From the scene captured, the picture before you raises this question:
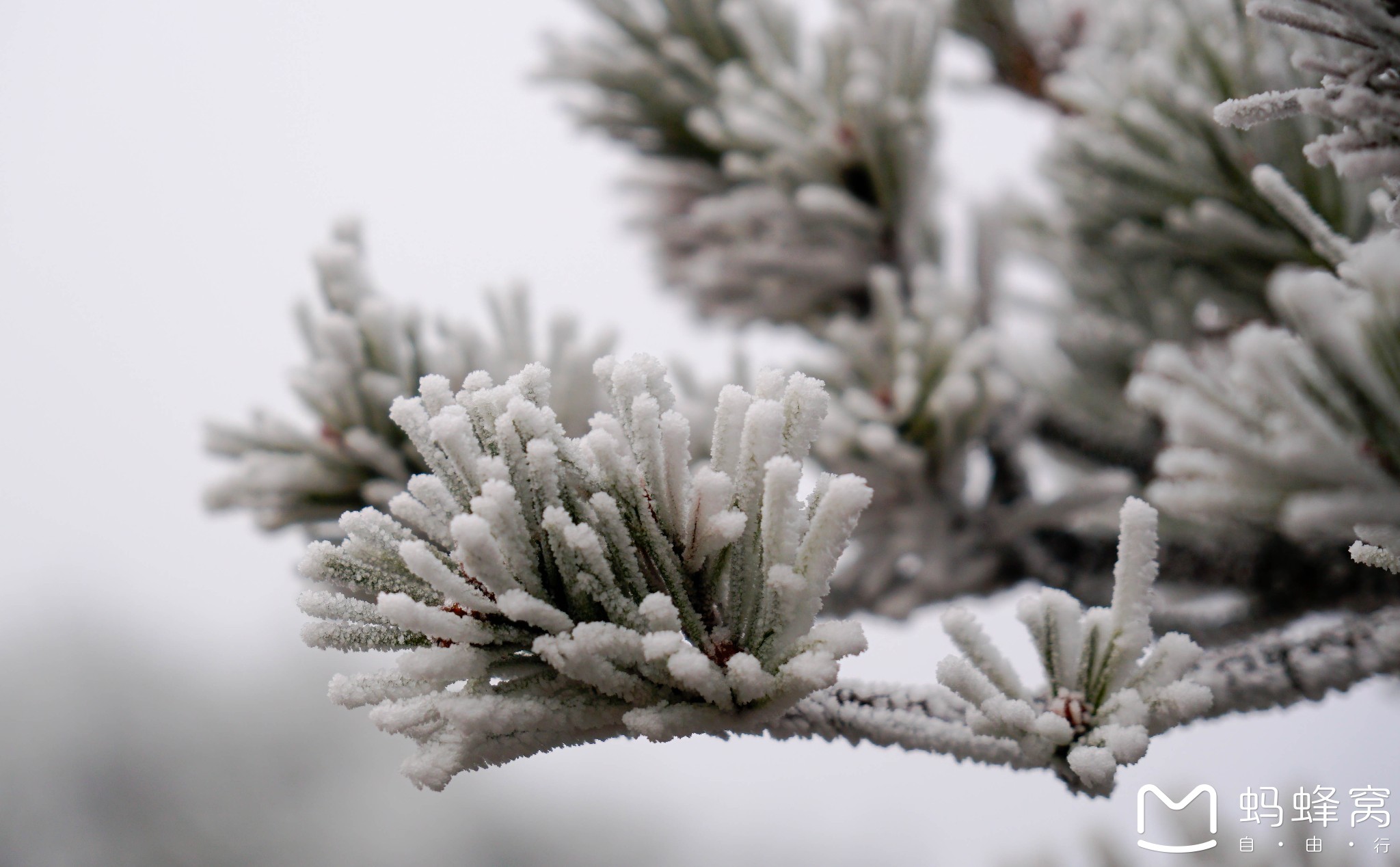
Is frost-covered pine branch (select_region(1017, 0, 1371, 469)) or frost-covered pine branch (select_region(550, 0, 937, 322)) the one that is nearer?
frost-covered pine branch (select_region(1017, 0, 1371, 469))

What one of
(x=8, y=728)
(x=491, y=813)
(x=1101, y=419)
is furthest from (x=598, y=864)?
(x=1101, y=419)

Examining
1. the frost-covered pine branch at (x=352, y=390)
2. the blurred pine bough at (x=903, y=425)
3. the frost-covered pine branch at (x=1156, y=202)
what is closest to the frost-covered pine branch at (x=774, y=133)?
the blurred pine bough at (x=903, y=425)

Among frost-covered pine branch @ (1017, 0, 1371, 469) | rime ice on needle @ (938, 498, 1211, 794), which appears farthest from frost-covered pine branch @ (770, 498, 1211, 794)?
frost-covered pine branch @ (1017, 0, 1371, 469)

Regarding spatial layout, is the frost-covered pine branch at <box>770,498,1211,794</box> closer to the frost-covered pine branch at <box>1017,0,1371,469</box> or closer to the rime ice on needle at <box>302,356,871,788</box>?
the rime ice on needle at <box>302,356,871,788</box>

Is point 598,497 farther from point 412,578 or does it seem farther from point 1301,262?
point 1301,262

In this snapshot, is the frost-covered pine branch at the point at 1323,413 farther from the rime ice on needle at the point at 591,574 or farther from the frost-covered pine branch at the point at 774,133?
the frost-covered pine branch at the point at 774,133

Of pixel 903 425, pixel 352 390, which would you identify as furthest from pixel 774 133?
pixel 352 390
